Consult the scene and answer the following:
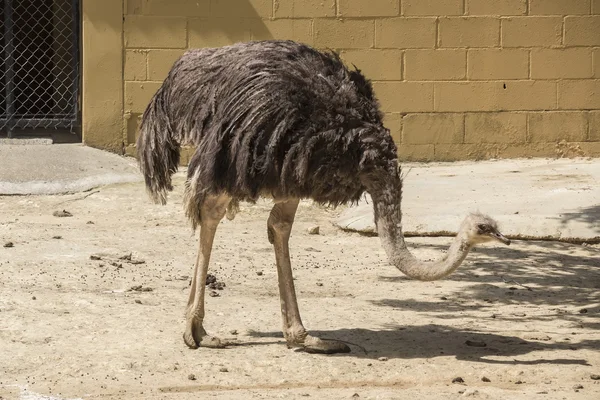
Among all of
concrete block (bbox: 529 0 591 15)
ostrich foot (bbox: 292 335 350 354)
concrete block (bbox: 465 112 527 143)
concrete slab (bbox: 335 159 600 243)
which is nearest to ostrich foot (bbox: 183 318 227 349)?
ostrich foot (bbox: 292 335 350 354)

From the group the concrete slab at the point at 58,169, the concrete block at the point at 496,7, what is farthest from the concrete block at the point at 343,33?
the concrete slab at the point at 58,169

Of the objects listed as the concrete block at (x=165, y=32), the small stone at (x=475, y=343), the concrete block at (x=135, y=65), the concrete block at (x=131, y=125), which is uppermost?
the concrete block at (x=165, y=32)

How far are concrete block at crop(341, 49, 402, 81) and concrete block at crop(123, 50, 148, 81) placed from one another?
1.78 meters

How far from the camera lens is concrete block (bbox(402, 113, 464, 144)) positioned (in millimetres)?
11086

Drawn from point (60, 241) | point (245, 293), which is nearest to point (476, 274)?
point (245, 293)

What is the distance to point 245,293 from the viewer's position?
7.26m

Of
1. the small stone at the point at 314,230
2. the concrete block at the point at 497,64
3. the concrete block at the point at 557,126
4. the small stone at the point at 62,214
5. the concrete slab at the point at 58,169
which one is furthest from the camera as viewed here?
the concrete block at the point at 557,126

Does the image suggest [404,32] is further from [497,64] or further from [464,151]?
[464,151]

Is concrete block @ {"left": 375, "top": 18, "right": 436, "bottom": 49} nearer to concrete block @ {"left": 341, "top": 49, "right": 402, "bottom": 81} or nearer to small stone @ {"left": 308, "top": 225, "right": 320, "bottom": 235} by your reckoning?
concrete block @ {"left": 341, "top": 49, "right": 402, "bottom": 81}

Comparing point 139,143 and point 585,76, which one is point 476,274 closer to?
point 139,143

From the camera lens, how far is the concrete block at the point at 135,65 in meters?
10.8

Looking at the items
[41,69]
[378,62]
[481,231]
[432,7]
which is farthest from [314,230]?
[41,69]

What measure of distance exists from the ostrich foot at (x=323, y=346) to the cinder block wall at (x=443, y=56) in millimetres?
5213

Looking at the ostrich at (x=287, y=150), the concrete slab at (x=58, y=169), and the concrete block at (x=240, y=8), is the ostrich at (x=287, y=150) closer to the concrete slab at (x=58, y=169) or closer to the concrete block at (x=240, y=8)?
the concrete slab at (x=58, y=169)
